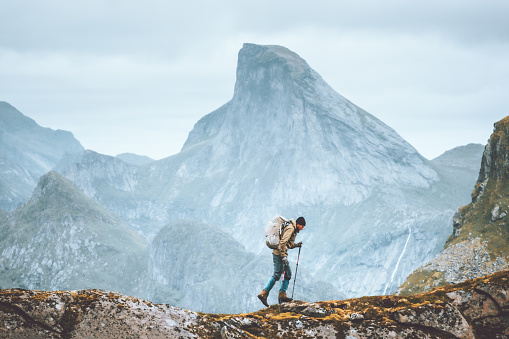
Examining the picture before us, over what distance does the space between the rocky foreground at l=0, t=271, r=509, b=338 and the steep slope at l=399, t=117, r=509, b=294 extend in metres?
127

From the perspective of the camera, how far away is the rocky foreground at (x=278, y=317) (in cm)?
1830

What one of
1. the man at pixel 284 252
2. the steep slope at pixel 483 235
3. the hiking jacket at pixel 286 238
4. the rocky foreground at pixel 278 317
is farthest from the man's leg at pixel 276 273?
the steep slope at pixel 483 235

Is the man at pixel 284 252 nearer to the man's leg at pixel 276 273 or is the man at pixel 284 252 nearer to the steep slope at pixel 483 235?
the man's leg at pixel 276 273

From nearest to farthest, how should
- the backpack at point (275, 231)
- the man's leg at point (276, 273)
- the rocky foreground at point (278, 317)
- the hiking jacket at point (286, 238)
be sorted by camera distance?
the rocky foreground at point (278, 317) < the hiking jacket at point (286, 238) < the backpack at point (275, 231) < the man's leg at point (276, 273)

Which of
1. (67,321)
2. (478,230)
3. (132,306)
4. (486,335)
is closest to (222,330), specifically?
(132,306)

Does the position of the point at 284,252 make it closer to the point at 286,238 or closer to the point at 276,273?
the point at 286,238

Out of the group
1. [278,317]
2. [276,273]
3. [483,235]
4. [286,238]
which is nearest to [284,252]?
[286,238]

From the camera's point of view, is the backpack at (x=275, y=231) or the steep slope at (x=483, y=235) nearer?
the backpack at (x=275, y=231)

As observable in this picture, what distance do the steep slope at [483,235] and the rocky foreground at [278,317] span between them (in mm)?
127162

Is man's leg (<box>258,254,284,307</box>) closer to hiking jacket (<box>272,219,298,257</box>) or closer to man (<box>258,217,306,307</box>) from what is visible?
man (<box>258,217,306,307</box>)

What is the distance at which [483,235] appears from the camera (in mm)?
161500

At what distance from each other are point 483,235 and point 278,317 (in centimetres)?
15531

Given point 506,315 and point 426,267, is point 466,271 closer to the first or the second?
point 426,267

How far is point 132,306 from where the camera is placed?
2002 centimetres
